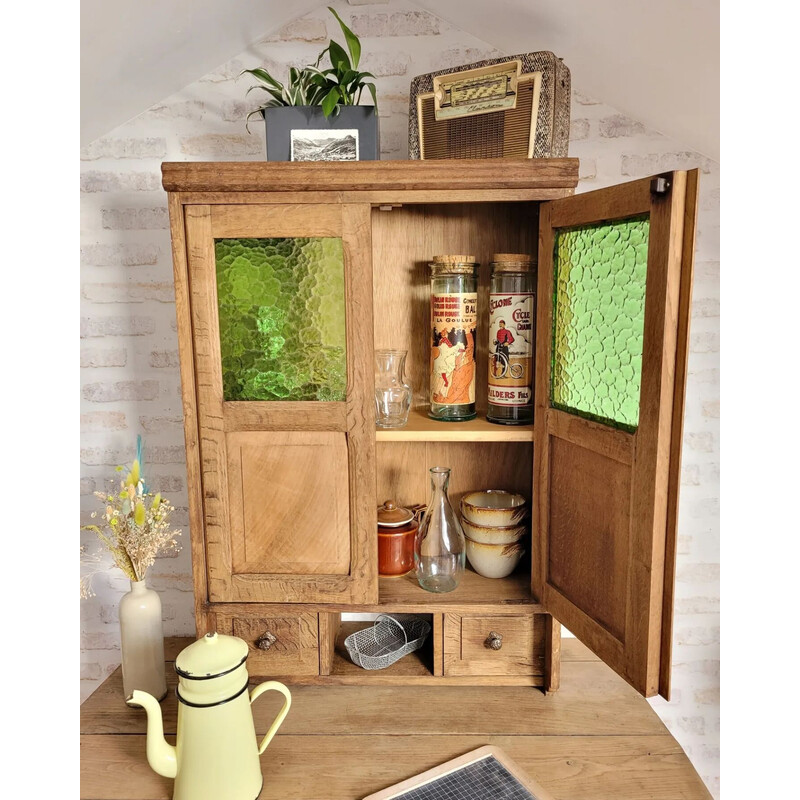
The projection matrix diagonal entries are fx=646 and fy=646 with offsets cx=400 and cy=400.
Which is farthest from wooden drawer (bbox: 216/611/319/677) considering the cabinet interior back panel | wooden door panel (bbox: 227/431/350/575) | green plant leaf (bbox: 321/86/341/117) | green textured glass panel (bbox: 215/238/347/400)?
green plant leaf (bbox: 321/86/341/117)

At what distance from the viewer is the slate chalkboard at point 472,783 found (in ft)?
3.48

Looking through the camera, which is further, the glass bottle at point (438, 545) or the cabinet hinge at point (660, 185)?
the glass bottle at point (438, 545)

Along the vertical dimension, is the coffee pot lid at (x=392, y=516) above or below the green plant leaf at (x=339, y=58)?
below

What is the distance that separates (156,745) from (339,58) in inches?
50.0

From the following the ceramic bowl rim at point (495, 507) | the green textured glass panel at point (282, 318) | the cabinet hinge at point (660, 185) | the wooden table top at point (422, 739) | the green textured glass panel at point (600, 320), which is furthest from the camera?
the ceramic bowl rim at point (495, 507)

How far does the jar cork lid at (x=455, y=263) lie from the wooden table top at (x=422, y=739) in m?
0.88

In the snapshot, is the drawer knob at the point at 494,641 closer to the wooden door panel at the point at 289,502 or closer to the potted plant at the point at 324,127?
the wooden door panel at the point at 289,502

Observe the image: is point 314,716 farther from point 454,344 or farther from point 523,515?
point 454,344

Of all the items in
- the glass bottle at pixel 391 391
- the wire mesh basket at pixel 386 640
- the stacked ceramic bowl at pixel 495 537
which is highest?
the glass bottle at pixel 391 391

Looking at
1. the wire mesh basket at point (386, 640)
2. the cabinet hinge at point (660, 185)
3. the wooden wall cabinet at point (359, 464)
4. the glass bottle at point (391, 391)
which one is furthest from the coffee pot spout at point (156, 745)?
the cabinet hinge at point (660, 185)

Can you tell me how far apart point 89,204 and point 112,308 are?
10.1 inches

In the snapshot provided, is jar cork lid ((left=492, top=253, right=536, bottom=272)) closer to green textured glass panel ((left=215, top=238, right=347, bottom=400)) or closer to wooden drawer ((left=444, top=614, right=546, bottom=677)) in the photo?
green textured glass panel ((left=215, top=238, right=347, bottom=400))

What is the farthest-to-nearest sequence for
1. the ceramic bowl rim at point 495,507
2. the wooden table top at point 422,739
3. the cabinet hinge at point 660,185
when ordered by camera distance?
1. the ceramic bowl rim at point 495,507
2. the wooden table top at point 422,739
3. the cabinet hinge at point 660,185
